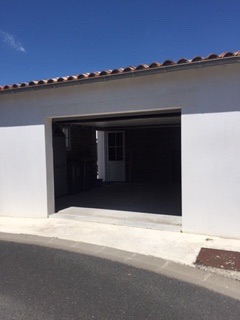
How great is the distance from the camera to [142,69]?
5781mm

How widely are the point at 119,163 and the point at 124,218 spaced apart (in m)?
7.82

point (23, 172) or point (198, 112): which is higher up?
point (198, 112)

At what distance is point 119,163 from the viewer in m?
14.9

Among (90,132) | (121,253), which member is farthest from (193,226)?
(90,132)

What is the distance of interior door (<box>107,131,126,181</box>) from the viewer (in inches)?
587

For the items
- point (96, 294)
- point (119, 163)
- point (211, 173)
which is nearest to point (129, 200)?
point (211, 173)

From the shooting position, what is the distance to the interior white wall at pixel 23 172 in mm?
7555

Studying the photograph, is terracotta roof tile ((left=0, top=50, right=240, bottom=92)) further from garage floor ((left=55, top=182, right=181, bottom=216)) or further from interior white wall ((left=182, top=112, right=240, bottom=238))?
garage floor ((left=55, top=182, right=181, bottom=216))

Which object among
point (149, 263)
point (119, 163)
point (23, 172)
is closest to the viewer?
point (149, 263)

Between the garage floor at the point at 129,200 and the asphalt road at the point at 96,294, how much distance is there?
139 inches

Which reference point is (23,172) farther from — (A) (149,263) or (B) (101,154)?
(B) (101,154)

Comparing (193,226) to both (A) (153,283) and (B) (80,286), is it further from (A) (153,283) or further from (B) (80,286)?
(B) (80,286)

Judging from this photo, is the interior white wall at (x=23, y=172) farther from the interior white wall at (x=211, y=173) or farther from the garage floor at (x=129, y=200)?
the interior white wall at (x=211, y=173)

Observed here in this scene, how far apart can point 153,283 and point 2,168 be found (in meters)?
5.52
